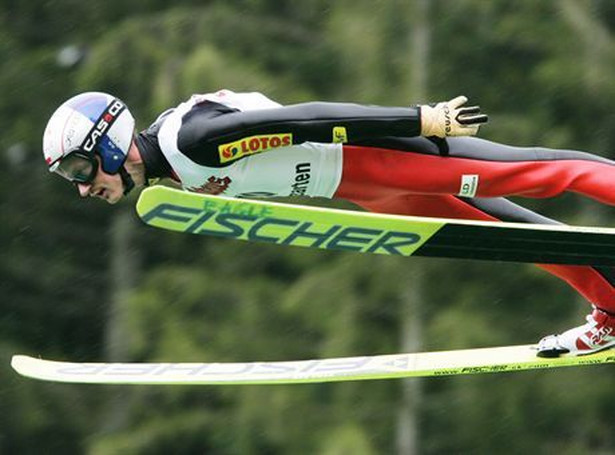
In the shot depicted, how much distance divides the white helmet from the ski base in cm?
120

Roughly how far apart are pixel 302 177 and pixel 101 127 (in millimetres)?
691

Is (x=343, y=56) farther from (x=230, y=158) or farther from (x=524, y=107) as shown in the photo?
(x=230, y=158)

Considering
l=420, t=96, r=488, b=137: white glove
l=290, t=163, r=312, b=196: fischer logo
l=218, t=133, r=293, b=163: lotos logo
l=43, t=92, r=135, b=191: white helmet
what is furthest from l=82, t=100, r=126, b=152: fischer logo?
l=420, t=96, r=488, b=137: white glove

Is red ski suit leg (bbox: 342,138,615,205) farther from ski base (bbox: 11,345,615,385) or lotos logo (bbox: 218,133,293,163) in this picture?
ski base (bbox: 11,345,615,385)

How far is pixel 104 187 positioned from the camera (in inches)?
224

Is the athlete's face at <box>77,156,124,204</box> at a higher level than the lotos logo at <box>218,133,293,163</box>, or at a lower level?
lower

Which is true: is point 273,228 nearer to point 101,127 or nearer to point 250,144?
point 250,144

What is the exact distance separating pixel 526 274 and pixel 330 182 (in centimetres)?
696

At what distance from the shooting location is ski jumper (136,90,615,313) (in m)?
5.48

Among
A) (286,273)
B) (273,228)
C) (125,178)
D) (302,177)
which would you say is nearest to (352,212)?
(273,228)

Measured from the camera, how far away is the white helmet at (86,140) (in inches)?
222

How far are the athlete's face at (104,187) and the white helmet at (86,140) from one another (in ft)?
0.05

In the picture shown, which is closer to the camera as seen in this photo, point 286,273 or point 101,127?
point 101,127

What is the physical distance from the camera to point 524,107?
12641mm
